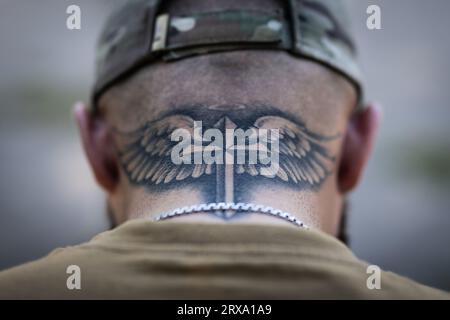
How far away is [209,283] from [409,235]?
351 cm

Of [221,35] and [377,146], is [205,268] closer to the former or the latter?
[221,35]

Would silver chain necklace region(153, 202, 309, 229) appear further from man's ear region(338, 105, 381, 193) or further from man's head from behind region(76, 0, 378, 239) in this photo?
man's ear region(338, 105, 381, 193)

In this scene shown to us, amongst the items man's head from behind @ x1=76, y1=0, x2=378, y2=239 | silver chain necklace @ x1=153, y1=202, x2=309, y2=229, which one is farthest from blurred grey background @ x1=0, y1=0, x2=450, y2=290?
silver chain necklace @ x1=153, y1=202, x2=309, y2=229

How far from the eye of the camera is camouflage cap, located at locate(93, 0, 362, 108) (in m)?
1.66

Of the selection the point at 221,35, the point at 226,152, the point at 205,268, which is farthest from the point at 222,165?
the point at 221,35

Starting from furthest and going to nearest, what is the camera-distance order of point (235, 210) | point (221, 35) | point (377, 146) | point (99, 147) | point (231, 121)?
point (377, 146) → point (99, 147) → point (221, 35) → point (231, 121) → point (235, 210)

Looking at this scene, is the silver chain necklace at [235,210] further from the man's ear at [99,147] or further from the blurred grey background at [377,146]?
the blurred grey background at [377,146]

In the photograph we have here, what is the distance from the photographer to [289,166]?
149 cm

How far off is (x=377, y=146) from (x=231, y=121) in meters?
3.22

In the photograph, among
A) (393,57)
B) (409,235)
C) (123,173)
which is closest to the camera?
(123,173)

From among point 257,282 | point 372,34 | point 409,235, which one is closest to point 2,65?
point 372,34

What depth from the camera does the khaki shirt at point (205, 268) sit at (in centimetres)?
120

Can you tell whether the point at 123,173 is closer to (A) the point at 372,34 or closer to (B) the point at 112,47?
(B) the point at 112,47

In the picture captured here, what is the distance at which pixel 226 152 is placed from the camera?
1.44 meters
